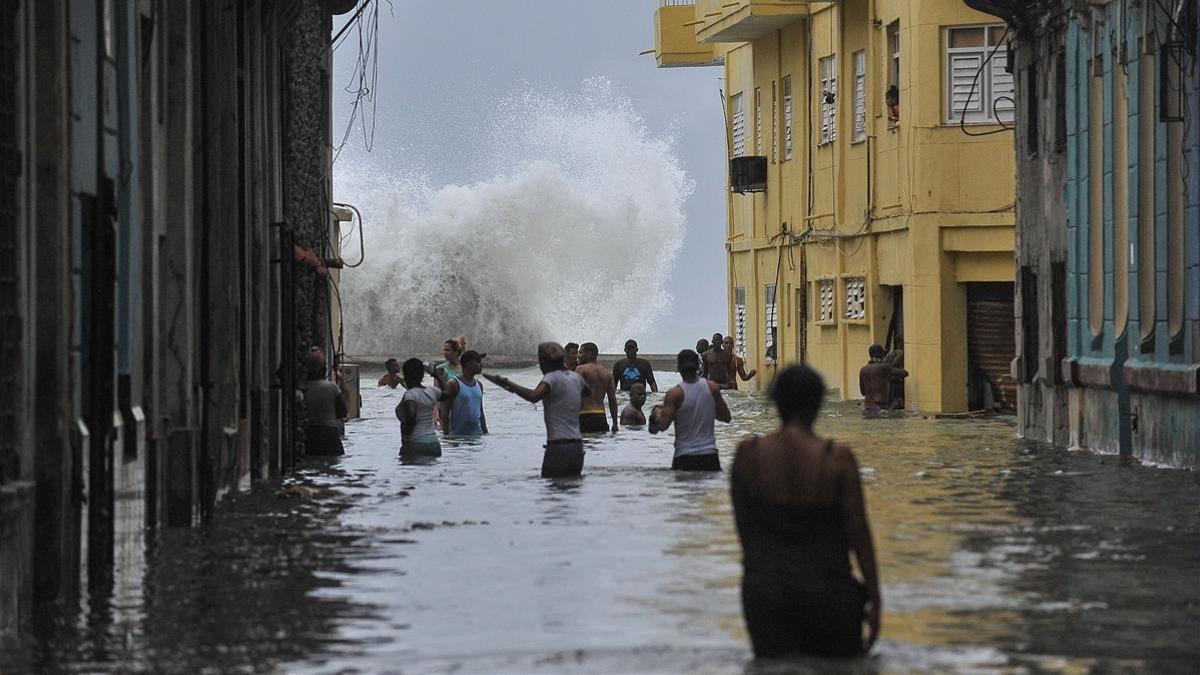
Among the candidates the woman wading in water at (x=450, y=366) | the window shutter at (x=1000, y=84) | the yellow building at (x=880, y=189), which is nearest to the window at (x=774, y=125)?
the yellow building at (x=880, y=189)

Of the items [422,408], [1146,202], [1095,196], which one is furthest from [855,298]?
[422,408]

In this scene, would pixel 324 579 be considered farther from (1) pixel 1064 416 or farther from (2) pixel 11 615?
(1) pixel 1064 416

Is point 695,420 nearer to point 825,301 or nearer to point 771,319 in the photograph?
point 825,301

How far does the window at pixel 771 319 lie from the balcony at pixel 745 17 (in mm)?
5021

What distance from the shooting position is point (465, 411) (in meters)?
28.0

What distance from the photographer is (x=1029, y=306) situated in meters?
31.7

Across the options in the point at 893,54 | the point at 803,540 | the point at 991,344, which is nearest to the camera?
the point at 803,540

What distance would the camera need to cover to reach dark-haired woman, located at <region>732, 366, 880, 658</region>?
8.64 m

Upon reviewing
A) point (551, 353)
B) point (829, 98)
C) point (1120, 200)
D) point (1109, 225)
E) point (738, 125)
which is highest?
point (738, 125)

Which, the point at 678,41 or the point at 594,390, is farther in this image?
the point at 678,41

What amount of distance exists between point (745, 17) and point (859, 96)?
4.55m

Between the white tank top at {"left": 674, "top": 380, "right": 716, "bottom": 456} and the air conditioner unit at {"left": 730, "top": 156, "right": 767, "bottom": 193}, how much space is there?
2768cm

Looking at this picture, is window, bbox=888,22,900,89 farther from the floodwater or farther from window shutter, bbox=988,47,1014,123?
the floodwater

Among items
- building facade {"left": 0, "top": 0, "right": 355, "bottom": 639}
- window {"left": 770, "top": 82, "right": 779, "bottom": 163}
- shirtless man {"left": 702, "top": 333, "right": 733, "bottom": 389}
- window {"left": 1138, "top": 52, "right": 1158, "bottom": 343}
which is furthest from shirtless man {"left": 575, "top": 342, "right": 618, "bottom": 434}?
window {"left": 770, "top": 82, "right": 779, "bottom": 163}
